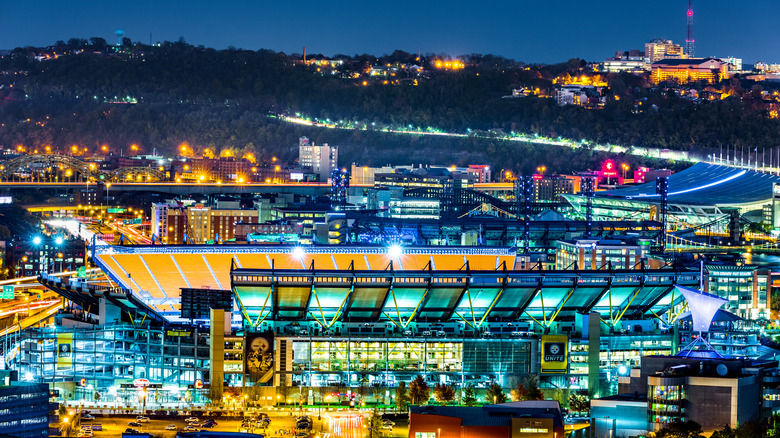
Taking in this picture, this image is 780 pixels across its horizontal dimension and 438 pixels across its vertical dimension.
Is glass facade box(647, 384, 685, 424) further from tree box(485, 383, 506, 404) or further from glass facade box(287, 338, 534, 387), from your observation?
glass facade box(287, 338, 534, 387)

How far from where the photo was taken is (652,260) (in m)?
46.2

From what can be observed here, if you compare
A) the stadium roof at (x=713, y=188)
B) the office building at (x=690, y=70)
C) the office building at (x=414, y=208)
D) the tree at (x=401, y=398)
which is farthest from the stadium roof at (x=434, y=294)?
the office building at (x=690, y=70)

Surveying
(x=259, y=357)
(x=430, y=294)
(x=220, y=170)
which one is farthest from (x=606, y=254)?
(x=220, y=170)

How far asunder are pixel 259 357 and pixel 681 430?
9.36 m

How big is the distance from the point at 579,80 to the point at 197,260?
80.3m

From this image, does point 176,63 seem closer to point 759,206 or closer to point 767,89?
point 767,89

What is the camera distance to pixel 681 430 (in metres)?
27.7

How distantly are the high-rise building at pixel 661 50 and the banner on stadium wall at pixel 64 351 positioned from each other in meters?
109

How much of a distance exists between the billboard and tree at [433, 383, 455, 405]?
10.9ft

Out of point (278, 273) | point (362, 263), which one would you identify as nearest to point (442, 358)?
point (278, 273)

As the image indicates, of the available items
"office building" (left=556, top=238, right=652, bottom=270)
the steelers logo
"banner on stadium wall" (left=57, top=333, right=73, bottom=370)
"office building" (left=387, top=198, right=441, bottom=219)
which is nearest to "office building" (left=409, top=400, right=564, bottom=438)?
the steelers logo

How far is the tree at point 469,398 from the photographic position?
107 feet

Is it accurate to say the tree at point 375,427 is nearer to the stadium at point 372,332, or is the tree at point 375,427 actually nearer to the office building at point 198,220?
the stadium at point 372,332

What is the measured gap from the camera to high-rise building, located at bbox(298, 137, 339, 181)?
100688 millimetres
